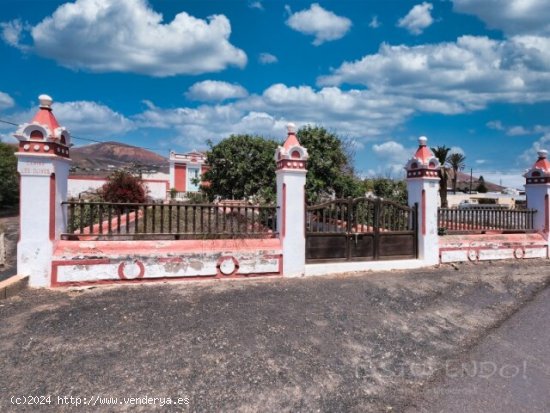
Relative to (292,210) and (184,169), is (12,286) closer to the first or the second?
(292,210)

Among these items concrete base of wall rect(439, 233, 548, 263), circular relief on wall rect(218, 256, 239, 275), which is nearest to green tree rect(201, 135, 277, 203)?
concrete base of wall rect(439, 233, 548, 263)

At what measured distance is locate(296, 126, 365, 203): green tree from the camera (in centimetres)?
1278

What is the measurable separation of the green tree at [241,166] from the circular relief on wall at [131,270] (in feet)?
24.0

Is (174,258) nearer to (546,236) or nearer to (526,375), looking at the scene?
(526,375)

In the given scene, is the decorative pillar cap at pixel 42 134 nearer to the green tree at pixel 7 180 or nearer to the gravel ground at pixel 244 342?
the gravel ground at pixel 244 342

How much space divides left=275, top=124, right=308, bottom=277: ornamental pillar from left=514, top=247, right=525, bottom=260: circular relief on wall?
621cm

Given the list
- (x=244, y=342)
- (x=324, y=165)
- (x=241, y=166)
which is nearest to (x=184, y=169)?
(x=241, y=166)

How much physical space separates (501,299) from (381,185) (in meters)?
11.6

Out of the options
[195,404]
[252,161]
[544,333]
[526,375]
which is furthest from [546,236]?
[195,404]

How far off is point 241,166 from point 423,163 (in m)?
7.11

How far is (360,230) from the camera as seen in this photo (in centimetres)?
788

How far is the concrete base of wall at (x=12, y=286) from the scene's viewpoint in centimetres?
524

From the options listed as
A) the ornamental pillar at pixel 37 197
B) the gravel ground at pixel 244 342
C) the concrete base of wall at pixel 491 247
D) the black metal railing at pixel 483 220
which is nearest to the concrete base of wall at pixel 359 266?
the gravel ground at pixel 244 342

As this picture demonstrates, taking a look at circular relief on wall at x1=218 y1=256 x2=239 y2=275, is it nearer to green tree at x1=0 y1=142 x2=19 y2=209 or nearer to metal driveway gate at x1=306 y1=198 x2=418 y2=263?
metal driveway gate at x1=306 y1=198 x2=418 y2=263
